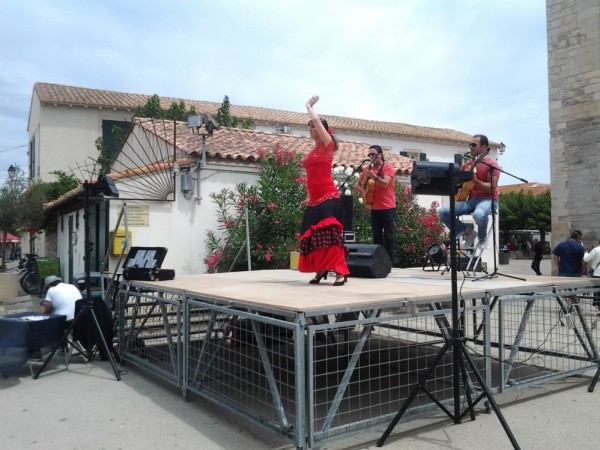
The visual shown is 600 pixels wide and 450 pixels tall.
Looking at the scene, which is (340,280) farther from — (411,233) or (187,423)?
(411,233)

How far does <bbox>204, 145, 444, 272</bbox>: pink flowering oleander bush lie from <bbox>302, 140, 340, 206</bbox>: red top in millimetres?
4654

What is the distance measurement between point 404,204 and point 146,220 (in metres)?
5.35

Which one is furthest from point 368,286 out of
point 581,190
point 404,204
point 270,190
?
A: point 581,190

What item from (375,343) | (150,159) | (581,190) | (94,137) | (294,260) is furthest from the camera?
(94,137)

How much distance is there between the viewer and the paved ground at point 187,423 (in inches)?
152

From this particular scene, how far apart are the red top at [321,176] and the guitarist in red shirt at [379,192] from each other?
1.34m

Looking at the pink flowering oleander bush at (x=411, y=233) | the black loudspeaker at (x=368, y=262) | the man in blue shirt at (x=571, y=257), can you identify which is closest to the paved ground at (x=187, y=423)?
the black loudspeaker at (x=368, y=262)

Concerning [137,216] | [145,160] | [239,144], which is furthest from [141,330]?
[145,160]

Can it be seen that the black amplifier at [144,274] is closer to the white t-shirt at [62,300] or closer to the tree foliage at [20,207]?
the white t-shirt at [62,300]

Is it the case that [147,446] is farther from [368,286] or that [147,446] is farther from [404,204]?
[404,204]

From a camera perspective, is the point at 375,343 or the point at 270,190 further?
the point at 270,190

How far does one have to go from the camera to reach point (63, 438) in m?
3.96

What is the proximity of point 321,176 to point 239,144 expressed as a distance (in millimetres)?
7482

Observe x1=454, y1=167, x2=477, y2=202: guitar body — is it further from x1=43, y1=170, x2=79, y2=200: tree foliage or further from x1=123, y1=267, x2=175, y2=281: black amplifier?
x1=43, y1=170, x2=79, y2=200: tree foliage
